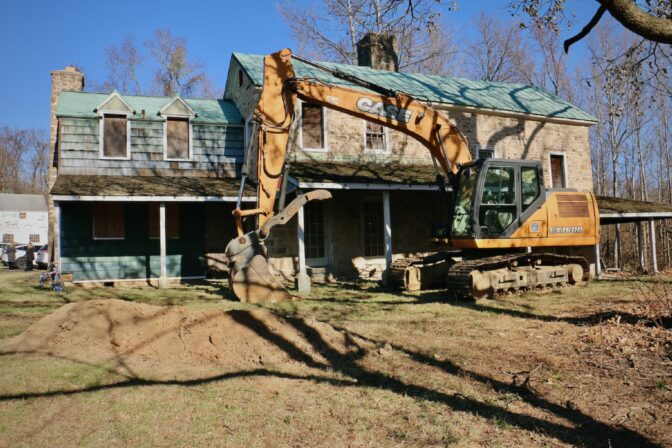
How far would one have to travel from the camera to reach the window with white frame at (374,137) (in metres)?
15.3

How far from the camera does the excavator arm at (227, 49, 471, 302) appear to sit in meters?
9.21

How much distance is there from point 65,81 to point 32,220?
3643 cm

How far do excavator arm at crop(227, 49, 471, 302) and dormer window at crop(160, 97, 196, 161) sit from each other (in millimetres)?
6480

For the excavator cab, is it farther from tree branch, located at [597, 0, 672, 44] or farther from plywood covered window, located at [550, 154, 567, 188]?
plywood covered window, located at [550, 154, 567, 188]

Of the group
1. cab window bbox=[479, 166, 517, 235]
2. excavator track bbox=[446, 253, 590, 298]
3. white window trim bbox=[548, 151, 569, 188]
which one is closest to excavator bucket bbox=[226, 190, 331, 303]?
excavator track bbox=[446, 253, 590, 298]

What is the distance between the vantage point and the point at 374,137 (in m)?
15.5

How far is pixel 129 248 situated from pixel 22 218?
131 feet

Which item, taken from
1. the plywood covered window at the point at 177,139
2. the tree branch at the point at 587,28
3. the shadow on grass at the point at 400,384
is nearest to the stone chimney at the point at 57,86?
the plywood covered window at the point at 177,139

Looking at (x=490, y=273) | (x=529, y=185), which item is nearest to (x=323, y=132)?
(x=529, y=185)

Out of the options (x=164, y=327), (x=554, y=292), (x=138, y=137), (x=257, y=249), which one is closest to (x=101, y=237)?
(x=138, y=137)

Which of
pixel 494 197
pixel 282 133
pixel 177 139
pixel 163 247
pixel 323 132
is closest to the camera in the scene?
pixel 282 133

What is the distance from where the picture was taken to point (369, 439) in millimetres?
3580

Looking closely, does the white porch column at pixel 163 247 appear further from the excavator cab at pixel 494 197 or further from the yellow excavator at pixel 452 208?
the excavator cab at pixel 494 197

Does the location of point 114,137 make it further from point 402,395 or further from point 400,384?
point 402,395
